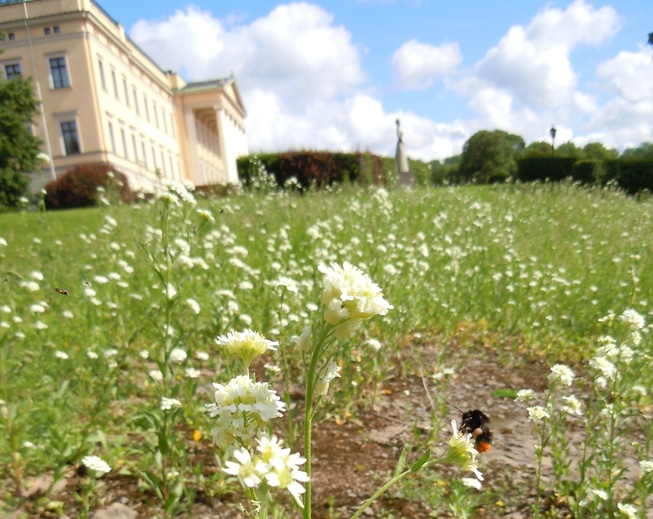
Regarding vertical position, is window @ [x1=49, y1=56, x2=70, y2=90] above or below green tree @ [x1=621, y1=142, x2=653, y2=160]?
above

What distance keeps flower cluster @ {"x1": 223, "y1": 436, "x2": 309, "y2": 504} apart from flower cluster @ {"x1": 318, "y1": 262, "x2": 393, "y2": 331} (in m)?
0.23

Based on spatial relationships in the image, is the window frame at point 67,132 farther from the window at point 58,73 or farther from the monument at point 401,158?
the monument at point 401,158

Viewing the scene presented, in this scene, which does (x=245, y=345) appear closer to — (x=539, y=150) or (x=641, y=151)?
(x=641, y=151)

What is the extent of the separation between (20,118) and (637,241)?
83.9ft

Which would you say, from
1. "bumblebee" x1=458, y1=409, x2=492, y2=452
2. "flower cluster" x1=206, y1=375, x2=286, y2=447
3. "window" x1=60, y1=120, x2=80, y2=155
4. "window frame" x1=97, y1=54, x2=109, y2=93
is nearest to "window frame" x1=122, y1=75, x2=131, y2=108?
"window frame" x1=97, y1=54, x2=109, y2=93

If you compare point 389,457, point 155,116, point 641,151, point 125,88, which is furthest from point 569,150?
point 155,116

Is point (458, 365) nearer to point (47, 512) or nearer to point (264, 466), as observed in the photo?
point (47, 512)

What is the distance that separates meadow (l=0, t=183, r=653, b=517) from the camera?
80.6 inches

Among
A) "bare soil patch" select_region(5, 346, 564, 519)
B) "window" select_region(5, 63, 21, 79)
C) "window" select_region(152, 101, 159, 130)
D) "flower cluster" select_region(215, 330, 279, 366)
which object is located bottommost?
"bare soil patch" select_region(5, 346, 564, 519)

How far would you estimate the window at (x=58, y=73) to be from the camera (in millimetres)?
29969

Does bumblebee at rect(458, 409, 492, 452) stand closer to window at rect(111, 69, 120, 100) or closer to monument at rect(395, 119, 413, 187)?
monument at rect(395, 119, 413, 187)

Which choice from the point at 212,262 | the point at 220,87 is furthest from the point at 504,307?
the point at 220,87

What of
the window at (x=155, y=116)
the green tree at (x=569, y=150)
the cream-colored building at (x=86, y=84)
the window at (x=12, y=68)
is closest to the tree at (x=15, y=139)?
the cream-colored building at (x=86, y=84)

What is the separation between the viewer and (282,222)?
693 cm
